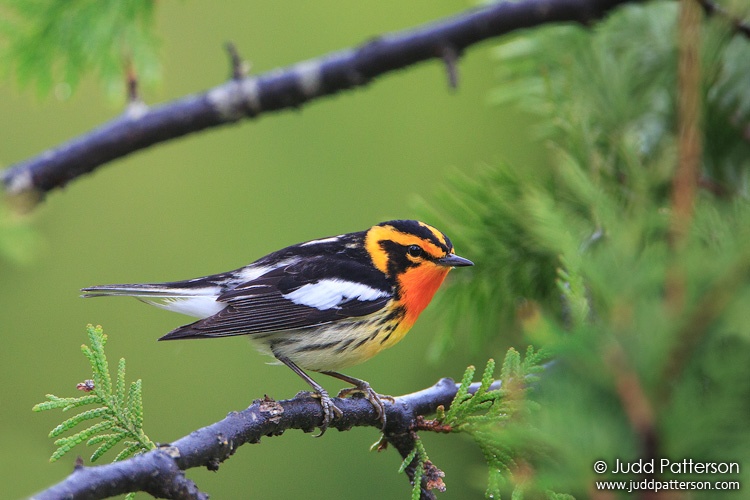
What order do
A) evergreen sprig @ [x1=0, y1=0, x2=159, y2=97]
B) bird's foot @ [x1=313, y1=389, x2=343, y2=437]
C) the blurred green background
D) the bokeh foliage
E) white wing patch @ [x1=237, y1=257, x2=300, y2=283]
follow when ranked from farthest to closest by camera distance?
1. the blurred green background
2. white wing patch @ [x1=237, y1=257, x2=300, y2=283]
3. evergreen sprig @ [x1=0, y1=0, x2=159, y2=97]
4. bird's foot @ [x1=313, y1=389, x2=343, y2=437]
5. the bokeh foliage

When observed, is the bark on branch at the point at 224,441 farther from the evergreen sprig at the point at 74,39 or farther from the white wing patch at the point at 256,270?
the evergreen sprig at the point at 74,39

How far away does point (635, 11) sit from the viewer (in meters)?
3.29

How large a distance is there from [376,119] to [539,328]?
223 inches

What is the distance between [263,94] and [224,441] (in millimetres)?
1800

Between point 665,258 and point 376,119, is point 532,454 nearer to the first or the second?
point 665,258

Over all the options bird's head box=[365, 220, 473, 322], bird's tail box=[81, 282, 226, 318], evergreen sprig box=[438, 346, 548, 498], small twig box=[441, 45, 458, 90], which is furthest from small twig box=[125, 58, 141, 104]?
evergreen sprig box=[438, 346, 548, 498]

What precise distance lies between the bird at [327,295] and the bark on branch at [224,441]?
0.60 meters

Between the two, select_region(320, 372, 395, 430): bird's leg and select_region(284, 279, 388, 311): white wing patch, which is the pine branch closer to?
select_region(284, 279, 388, 311): white wing patch

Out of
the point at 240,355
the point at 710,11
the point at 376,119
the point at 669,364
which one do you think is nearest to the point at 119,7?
the point at 710,11

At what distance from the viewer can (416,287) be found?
124 inches

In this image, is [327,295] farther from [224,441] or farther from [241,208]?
[241,208]

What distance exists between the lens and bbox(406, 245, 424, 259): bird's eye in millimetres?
3078

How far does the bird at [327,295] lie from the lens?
299 cm

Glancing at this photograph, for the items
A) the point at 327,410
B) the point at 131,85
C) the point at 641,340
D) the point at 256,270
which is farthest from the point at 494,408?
the point at 131,85
